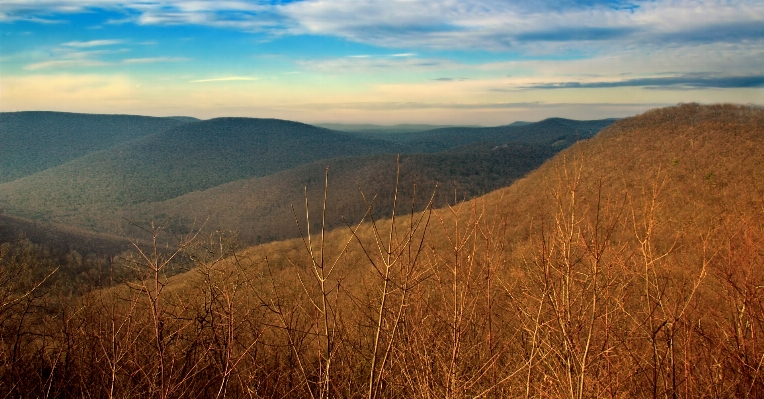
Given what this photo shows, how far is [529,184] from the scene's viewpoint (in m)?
55.7

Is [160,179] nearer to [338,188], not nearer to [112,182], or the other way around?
[112,182]

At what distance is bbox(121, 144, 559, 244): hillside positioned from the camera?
9145cm

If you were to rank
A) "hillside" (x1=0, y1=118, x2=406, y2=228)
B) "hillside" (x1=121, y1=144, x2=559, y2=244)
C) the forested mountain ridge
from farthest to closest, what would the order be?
"hillside" (x1=0, y1=118, x2=406, y2=228), the forested mountain ridge, "hillside" (x1=121, y1=144, x2=559, y2=244)

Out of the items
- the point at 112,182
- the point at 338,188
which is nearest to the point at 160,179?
the point at 112,182

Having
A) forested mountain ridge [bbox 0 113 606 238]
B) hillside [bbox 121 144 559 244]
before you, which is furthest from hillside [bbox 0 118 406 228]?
hillside [bbox 121 144 559 244]

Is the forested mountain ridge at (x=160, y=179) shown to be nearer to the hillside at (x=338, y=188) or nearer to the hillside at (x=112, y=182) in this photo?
the hillside at (x=112, y=182)

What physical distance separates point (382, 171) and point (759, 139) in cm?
8279

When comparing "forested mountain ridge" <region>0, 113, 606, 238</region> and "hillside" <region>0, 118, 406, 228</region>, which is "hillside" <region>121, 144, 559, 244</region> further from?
"hillside" <region>0, 118, 406, 228</region>

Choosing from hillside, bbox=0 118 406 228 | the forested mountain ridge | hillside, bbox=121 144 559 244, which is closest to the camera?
hillside, bbox=121 144 559 244

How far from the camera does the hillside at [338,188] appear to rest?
91.5 meters

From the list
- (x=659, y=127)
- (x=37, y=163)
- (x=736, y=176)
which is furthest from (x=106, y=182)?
(x=736, y=176)

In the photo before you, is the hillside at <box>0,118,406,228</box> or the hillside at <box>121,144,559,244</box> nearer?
the hillside at <box>121,144,559,244</box>

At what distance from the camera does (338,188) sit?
110938 millimetres

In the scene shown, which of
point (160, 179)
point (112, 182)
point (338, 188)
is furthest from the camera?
point (160, 179)
